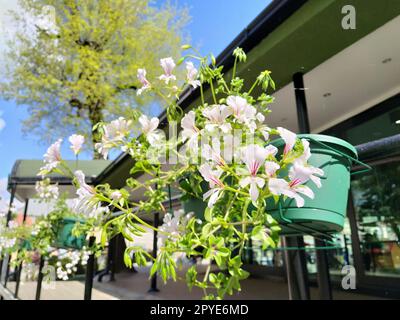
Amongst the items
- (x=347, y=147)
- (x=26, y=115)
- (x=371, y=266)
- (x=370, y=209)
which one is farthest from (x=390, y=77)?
(x=26, y=115)

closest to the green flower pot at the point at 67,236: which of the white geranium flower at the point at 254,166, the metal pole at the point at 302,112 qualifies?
the metal pole at the point at 302,112

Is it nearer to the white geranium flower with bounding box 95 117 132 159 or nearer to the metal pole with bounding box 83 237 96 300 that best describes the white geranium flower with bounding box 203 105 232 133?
the white geranium flower with bounding box 95 117 132 159

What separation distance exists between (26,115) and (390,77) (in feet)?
33.9

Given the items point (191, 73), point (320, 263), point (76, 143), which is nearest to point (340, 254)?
point (320, 263)

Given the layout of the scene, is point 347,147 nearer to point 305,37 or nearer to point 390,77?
point 305,37

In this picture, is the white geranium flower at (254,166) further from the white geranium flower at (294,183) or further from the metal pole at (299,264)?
the metal pole at (299,264)

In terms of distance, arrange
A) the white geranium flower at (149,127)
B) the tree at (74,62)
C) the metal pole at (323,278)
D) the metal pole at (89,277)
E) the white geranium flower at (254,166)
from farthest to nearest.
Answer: the tree at (74,62) < the metal pole at (89,277) < the metal pole at (323,278) < the white geranium flower at (149,127) < the white geranium flower at (254,166)

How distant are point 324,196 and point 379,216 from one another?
14.9ft

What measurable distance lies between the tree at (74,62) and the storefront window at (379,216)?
706 cm

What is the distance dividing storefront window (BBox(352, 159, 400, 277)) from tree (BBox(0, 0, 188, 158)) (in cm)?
706

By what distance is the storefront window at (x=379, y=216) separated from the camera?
4266mm

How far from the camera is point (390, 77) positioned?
7.80 feet

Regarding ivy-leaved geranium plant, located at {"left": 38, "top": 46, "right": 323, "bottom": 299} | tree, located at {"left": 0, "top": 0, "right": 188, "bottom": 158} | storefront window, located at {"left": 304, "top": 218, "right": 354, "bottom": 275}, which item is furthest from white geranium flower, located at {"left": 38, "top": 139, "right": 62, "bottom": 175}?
tree, located at {"left": 0, "top": 0, "right": 188, "bottom": 158}

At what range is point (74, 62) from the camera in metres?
8.88
